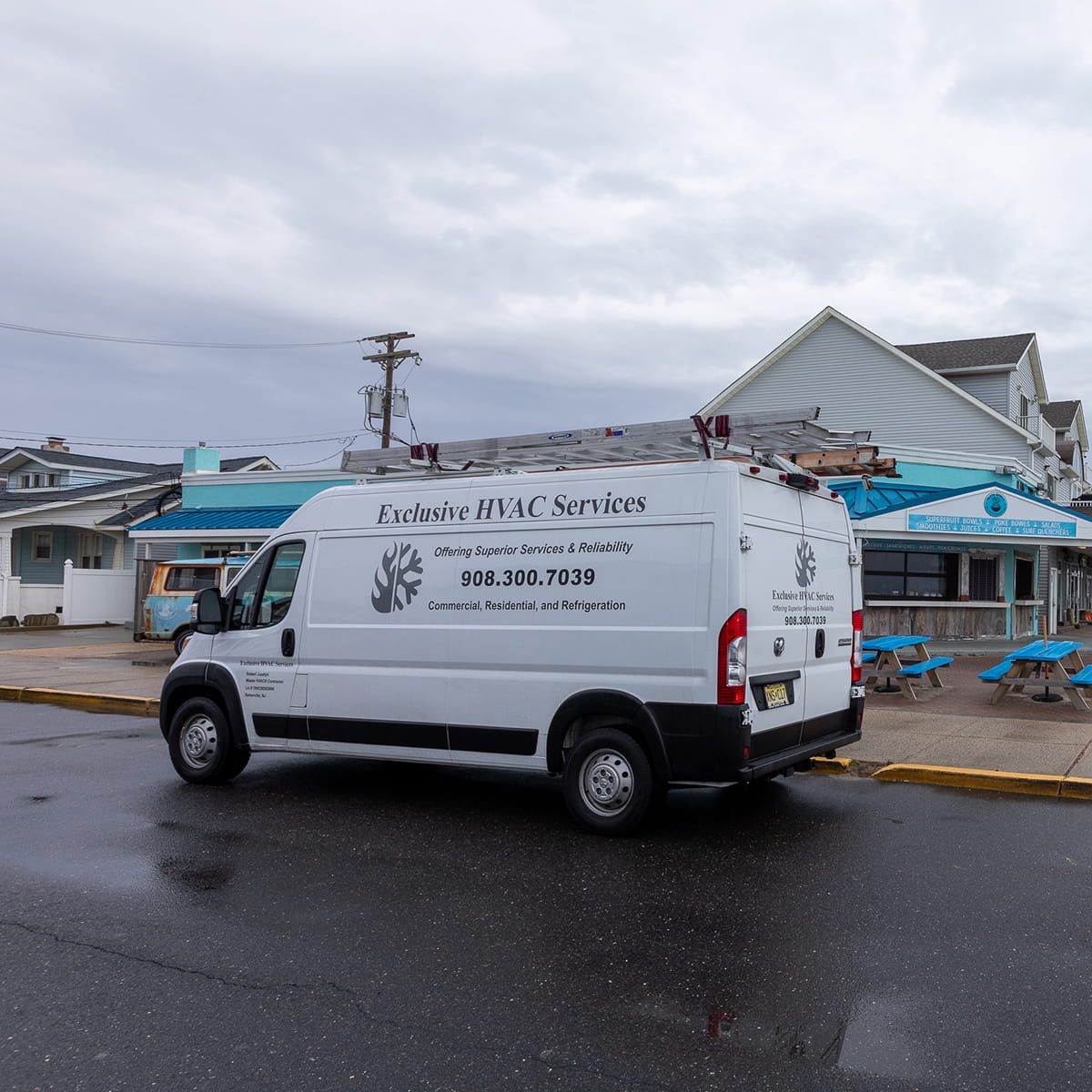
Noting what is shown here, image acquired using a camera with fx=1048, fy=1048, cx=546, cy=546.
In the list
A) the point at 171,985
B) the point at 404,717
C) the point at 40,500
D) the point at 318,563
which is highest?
the point at 40,500

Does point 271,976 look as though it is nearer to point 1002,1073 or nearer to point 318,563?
point 1002,1073

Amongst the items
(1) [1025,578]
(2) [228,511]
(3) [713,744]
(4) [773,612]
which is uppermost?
(2) [228,511]

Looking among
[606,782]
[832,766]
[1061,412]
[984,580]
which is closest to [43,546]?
[984,580]

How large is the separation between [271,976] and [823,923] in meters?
2.64

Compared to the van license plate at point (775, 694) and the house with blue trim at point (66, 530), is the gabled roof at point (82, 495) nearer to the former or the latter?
the house with blue trim at point (66, 530)

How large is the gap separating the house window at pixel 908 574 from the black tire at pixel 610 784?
54.8 feet

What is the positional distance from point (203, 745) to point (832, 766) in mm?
5251

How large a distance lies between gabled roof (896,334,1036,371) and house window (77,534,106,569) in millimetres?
28495

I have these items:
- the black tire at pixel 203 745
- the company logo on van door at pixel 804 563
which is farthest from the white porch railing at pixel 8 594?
the company logo on van door at pixel 804 563

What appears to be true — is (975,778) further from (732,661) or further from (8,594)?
(8,594)

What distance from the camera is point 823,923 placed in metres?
5.18

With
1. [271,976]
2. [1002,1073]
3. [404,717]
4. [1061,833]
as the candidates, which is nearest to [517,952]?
[271,976]

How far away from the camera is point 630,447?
7.55 meters

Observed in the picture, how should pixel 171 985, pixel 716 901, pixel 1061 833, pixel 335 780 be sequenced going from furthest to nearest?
pixel 335 780 → pixel 1061 833 → pixel 716 901 → pixel 171 985
